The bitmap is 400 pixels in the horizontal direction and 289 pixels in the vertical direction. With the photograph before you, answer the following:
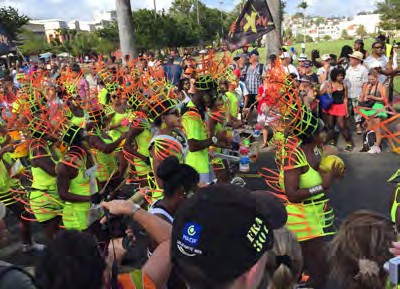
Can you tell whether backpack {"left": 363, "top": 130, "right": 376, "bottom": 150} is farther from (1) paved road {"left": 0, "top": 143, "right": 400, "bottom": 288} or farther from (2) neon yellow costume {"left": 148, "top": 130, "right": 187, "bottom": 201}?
(2) neon yellow costume {"left": 148, "top": 130, "right": 187, "bottom": 201}

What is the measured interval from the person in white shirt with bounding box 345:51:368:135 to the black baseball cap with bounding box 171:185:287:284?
26.7 ft

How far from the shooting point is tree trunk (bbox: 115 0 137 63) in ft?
34.6

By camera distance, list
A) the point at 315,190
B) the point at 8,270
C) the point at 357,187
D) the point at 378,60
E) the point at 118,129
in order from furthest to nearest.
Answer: the point at 378,60 < the point at 357,187 < the point at 118,129 < the point at 315,190 < the point at 8,270

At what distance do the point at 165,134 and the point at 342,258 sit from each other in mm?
2313

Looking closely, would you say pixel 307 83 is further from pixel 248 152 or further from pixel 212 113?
pixel 212 113

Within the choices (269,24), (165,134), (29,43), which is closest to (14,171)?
(165,134)

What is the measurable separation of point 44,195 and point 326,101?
606cm

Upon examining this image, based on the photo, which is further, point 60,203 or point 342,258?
point 60,203

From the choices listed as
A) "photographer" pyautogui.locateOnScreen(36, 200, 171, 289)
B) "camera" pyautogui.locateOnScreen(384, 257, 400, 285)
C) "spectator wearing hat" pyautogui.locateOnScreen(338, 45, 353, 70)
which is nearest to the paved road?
"spectator wearing hat" pyautogui.locateOnScreen(338, 45, 353, 70)

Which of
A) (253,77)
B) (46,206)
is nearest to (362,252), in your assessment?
(46,206)

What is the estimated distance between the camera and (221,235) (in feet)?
3.68

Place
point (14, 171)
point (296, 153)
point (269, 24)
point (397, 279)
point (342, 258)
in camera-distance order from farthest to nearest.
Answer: point (269, 24) < point (14, 171) < point (296, 153) < point (342, 258) < point (397, 279)

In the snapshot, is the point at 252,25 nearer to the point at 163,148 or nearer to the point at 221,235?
the point at 163,148

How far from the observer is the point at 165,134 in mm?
3973
